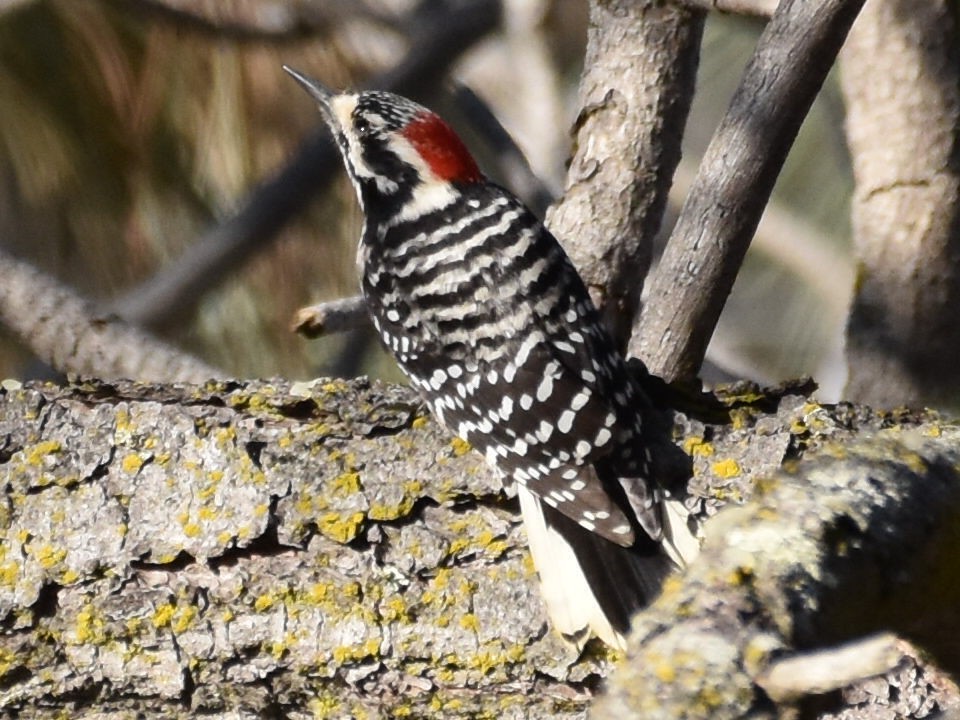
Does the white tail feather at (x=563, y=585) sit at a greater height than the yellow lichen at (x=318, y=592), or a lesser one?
lesser

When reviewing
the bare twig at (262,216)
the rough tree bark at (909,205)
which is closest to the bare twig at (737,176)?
the rough tree bark at (909,205)

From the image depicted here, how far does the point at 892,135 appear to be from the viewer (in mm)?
2912

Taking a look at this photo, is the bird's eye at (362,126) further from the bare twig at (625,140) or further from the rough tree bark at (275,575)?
the rough tree bark at (275,575)

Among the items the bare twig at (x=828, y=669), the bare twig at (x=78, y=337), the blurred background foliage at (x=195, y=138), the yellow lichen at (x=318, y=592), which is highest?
the blurred background foliage at (x=195, y=138)

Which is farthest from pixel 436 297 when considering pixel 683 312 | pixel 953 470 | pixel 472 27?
pixel 472 27

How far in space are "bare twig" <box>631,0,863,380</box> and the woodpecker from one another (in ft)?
0.48

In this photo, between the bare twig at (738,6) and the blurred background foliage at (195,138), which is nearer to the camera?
the bare twig at (738,6)

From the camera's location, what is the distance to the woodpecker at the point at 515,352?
2160 mm

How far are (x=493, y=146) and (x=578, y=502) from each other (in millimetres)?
1356

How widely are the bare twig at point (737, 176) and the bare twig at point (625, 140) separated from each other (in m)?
0.50

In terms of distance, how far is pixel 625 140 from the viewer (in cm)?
296

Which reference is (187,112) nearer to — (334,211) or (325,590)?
(334,211)

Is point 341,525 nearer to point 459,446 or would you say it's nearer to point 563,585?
point 459,446

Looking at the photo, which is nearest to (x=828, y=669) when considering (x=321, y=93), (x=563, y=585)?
(x=563, y=585)
